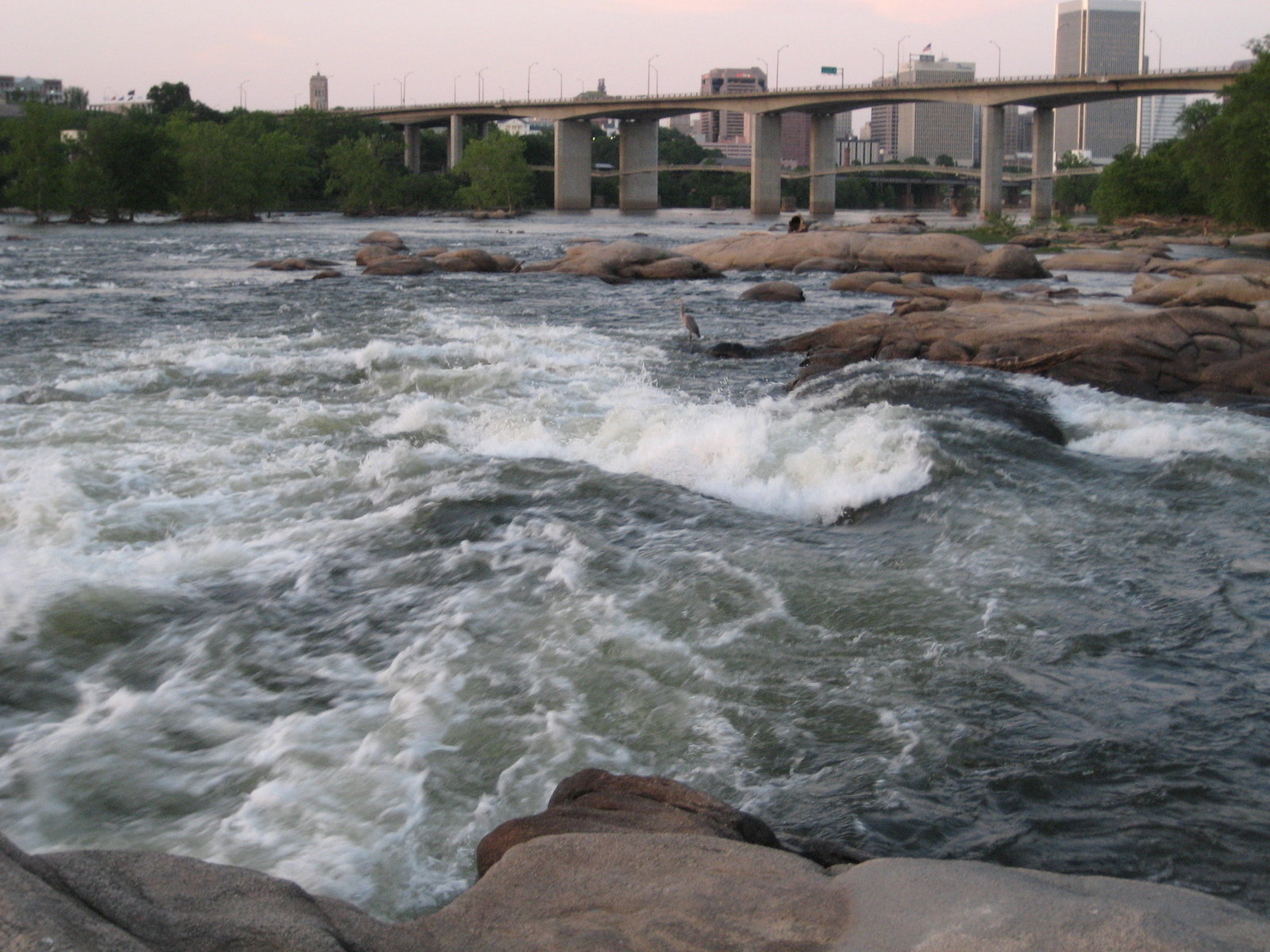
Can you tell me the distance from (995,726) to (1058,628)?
1.38 meters

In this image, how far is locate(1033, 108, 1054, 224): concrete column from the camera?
281 feet

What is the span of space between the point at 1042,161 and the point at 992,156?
6.79m

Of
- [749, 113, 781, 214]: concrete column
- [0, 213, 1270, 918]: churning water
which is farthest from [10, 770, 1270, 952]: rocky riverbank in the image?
[749, 113, 781, 214]: concrete column

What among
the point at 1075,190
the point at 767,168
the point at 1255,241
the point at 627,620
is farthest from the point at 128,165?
the point at 1075,190

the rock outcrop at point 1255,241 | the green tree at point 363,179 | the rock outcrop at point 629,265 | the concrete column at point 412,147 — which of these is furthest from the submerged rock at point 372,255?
the concrete column at point 412,147

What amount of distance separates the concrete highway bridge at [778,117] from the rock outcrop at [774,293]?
201 ft

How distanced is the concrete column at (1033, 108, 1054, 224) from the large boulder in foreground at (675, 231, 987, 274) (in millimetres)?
55566

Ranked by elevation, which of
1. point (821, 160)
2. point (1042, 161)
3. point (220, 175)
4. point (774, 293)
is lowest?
point (774, 293)

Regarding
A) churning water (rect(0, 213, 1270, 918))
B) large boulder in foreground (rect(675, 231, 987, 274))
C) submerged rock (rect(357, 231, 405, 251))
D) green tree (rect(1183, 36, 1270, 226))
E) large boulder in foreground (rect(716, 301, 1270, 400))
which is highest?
green tree (rect(1183, 36, 1270, 226))

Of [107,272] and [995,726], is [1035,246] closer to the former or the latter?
[107,272]

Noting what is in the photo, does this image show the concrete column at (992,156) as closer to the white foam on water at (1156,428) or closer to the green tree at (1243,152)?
the green tree at (1243,152)

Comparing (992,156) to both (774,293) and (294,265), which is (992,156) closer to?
(294,265)

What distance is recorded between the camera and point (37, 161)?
210 feet

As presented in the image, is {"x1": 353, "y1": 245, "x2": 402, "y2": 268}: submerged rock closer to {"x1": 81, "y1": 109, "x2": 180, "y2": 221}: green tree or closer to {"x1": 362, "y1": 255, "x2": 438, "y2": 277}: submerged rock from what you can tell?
{"x1": 362, "y1": 255, "x2": 438, "y2": 277}: submerged rock
